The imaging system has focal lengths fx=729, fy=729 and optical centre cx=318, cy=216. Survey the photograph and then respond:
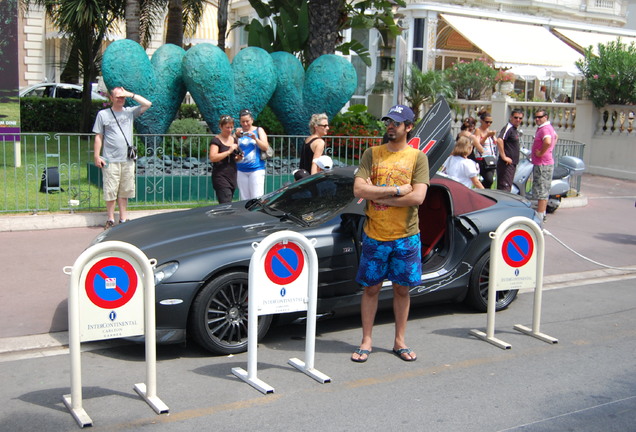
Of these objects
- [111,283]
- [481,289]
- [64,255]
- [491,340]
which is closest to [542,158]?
[481,289]

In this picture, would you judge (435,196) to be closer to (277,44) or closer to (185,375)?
(185,375)

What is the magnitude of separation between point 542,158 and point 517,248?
224 inches

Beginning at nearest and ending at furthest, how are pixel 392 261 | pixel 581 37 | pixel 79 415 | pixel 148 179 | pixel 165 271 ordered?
1. pixel 79 415
2. pixel 165 271
3. pixel 392 261
4. pixel 148 179
5. pixel 581 37

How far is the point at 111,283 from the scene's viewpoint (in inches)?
183

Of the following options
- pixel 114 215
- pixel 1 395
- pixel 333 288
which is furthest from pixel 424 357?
pixel 114 215

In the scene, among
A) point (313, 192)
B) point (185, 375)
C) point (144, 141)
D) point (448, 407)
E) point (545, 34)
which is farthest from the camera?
point (545, 34)

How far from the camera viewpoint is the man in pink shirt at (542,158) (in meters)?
11.4

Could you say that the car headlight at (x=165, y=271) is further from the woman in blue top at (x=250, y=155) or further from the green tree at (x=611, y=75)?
the green tree at (x=611, y=75)

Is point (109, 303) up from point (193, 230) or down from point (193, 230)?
down

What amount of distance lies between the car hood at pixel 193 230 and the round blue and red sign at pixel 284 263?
27.0 inches

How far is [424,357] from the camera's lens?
5934 mm

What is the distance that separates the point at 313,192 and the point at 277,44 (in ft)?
30.9

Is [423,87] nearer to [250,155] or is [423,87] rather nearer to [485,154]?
[485,154]

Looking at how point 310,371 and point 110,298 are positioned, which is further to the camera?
point 310,371
